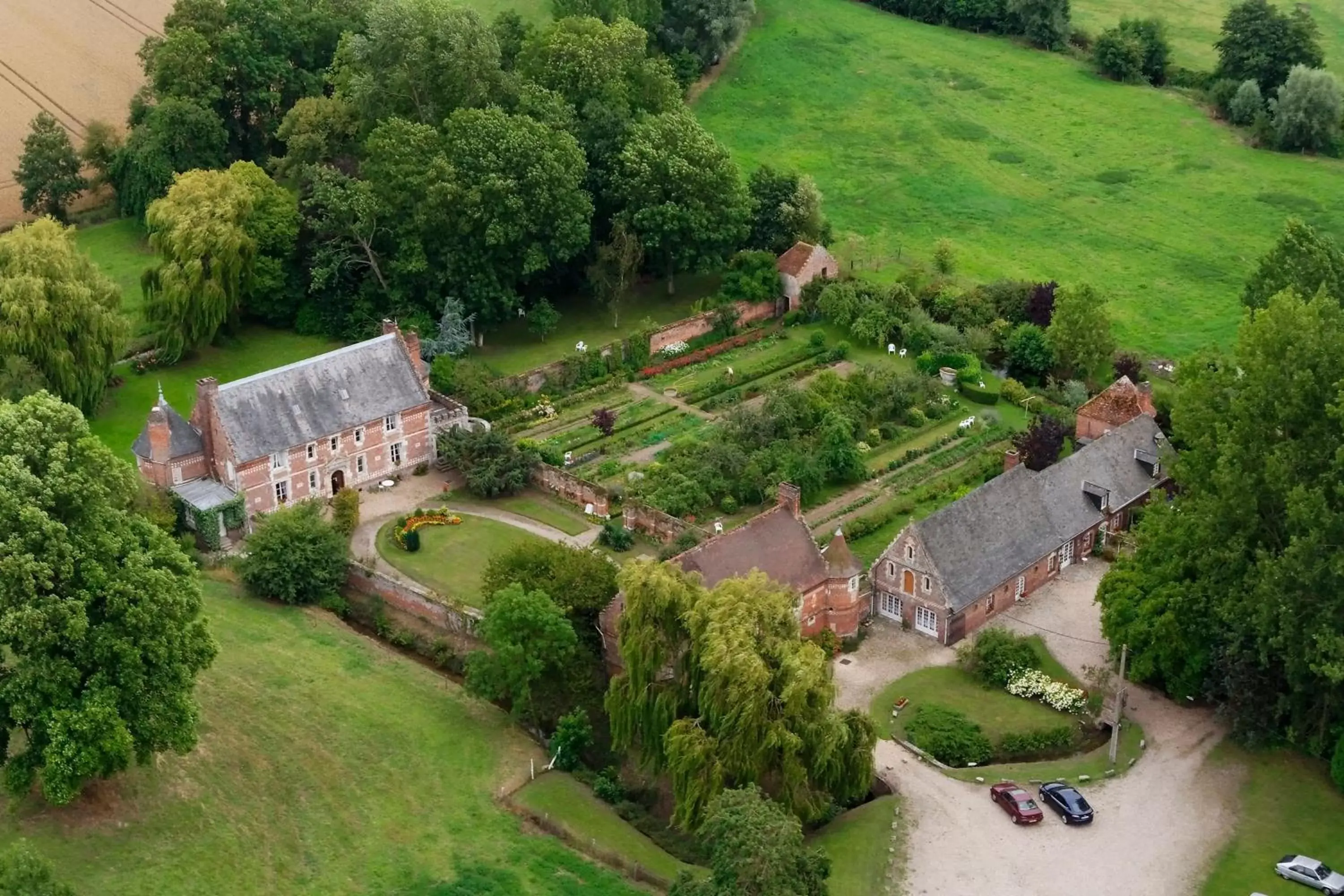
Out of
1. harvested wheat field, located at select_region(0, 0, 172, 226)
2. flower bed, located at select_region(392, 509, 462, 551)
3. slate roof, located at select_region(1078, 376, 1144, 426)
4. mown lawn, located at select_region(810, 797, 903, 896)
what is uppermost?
harvested wheat field, located at select_region(0, 0, 172, 226)

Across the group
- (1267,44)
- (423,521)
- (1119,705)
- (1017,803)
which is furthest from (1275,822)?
(1267,44)

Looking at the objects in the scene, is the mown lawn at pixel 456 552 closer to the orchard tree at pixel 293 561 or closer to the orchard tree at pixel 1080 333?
the orchard tree at pixel 293 561

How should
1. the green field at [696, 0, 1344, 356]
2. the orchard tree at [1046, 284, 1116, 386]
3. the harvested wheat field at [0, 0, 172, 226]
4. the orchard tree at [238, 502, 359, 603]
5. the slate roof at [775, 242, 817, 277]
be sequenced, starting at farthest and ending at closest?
1. the harvested wheat field at [0, 0, 172, 226]
2. the green field at [696, 0, 1344, 356]
3. the slate roof at [775, 242, 817, 277]
4. the orchard tree at [1046, 284, 1116, 386]
5. the orchard tree at [238, 502, 359, 603]

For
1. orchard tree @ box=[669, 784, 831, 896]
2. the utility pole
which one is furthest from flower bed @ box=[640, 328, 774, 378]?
orchard tree @ box=[669, 784, 831, 896]

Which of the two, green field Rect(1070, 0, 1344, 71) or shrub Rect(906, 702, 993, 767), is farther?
green field Rect(1070, 0, 1344, 71)

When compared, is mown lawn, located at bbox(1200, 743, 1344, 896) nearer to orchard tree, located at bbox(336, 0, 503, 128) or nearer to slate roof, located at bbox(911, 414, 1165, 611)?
slate roof, located at bbox(911, 414, 1165, 611)

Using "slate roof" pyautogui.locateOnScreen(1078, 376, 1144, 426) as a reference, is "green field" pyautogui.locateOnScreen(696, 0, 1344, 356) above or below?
above

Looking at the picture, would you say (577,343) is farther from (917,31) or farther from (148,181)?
(917,31)

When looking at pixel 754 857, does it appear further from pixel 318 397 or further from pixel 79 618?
pixel 318 397
